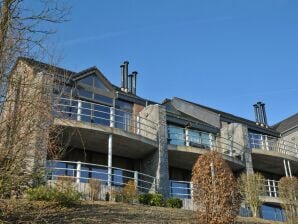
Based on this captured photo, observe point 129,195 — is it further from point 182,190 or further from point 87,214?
point 182,190

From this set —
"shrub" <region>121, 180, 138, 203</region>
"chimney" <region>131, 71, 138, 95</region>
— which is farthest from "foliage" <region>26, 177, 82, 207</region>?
"chimney" <region>131, 71, 138, 95</region>

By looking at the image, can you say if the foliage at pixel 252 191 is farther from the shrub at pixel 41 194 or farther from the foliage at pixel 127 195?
the shrub at pixel 41 194

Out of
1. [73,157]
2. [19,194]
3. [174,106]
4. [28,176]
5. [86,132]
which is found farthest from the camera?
[174,106]

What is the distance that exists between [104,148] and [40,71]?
11677 millimetres

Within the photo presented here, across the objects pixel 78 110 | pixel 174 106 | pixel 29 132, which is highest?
pixel 174 106

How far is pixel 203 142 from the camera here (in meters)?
29.3

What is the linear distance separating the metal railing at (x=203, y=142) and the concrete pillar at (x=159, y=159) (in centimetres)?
203

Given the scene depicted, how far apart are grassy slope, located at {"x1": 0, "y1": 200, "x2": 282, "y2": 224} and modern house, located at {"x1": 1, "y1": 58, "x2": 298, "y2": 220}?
2796mm

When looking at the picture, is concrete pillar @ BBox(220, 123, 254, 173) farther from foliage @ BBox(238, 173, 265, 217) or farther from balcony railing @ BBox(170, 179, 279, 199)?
foliage @ BBox(238, 173, 265, 217)

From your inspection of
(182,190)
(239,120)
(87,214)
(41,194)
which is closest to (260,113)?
(239,120)

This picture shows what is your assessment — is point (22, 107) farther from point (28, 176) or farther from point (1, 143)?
point (28, 176)

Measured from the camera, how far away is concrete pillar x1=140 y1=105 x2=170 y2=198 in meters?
23.4

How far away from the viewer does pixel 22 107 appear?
11.8 meters

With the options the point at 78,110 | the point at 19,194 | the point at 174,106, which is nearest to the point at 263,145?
the point at 174,106
